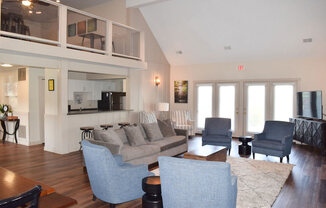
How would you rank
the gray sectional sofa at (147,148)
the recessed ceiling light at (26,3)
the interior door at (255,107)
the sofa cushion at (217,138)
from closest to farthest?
the gray sectional sofa at (147,148), the recessed ceiling light at (26,3), the sofa cushion at (217,138), the interior door at (255,107)

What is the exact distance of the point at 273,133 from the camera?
637 cm

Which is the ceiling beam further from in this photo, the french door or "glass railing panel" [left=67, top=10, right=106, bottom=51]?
the french door

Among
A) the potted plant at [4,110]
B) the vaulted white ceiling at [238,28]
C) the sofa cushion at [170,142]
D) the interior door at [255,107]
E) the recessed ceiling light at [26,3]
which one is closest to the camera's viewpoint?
the recessed ceiling light at [26,3]

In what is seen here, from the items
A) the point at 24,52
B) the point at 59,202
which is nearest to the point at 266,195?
the point at 59,202

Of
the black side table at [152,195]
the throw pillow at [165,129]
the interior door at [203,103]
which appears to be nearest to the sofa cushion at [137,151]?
the throw pillow at [165,129]

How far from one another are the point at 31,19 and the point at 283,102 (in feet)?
26.2

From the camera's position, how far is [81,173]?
4.98m

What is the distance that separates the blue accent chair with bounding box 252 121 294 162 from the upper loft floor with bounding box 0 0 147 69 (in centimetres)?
433

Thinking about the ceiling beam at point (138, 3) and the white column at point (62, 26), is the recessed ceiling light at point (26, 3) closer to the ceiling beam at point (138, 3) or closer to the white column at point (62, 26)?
the white column at point (62, 26)

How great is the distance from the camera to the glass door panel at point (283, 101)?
8531mm

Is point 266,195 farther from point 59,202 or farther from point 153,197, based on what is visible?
point 59,202

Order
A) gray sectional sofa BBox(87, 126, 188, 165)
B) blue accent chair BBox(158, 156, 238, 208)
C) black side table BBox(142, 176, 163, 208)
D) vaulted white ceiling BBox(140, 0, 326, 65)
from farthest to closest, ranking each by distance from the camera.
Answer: vaulted white ceiling BBox(140, 0, 326, 65)
gray sectional sofa BBox(87, 126, 188, 165)
black side table BBox(142, 176, 163, 208)
blue accent chair BBox(158, 156, 238, 208)

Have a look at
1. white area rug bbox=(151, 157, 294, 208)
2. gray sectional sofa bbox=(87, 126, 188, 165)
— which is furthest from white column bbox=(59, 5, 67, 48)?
white area rug bbox=(151, 157, 294, 208)

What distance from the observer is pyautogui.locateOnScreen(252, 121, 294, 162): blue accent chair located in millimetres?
5721
